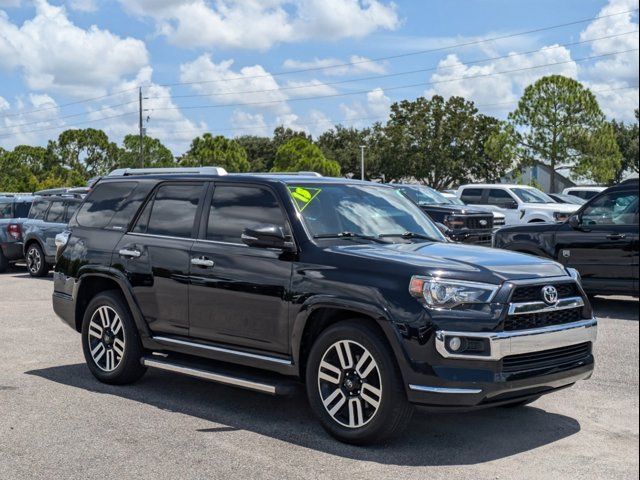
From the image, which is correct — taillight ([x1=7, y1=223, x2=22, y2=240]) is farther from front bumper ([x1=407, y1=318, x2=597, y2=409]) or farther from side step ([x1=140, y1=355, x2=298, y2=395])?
front bumper ([x1=407, y1=318, x2=597, y2=409])

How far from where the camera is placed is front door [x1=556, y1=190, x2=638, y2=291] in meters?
11.5

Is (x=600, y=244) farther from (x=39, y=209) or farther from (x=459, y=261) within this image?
(x=39, y=209)

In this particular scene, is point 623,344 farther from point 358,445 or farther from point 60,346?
Answer: point 60,346

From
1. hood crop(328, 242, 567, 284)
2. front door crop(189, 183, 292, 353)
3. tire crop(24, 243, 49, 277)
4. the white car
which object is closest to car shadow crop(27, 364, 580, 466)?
front door crop(189, 183, 292, 353)

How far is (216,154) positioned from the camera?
3553 inches

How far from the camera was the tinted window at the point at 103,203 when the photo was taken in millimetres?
7848

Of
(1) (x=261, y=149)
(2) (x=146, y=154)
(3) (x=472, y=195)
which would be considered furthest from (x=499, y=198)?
(1) (x=261, y=149)

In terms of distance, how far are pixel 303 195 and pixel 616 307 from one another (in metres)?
7.47

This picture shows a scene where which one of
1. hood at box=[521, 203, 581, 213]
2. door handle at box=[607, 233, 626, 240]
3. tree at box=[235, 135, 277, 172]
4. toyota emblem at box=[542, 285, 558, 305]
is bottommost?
toyota emblem at box=[542, 285, 558, 305]

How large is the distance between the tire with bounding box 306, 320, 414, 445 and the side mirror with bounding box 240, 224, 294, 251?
0.75m

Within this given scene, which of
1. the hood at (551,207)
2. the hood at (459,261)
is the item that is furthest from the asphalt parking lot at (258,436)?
the hood at (551,207)

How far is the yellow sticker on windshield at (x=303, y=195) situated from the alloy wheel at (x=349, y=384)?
127 centimetres

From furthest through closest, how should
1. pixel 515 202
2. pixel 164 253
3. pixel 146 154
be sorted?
pixel 146 154 → pixel 515 202 → pixel 164 253

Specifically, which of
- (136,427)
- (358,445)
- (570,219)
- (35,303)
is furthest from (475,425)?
(35,303)
